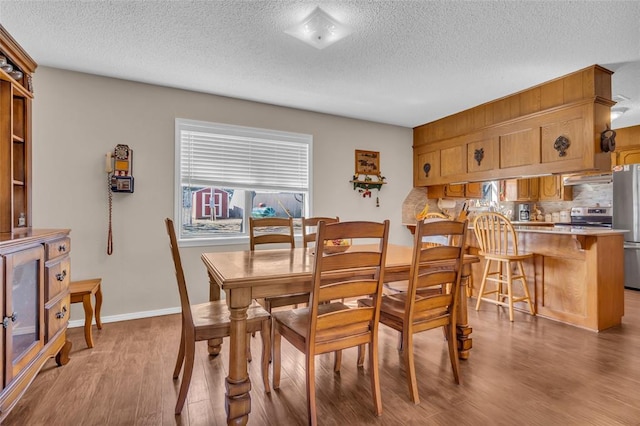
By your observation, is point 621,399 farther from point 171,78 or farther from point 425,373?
point 171,78

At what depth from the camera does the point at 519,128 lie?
375 centimetres

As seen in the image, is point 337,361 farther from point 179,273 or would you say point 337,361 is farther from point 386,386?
point 179,273

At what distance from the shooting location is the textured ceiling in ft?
7.10

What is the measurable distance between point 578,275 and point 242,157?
12.2 ft

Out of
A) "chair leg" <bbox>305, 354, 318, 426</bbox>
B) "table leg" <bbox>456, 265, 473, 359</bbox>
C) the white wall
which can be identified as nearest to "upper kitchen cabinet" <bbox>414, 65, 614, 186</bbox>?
"table leg" <bbox>456, 265, 473, 359</bbox>

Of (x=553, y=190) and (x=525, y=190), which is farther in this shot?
(x=525, y=190)

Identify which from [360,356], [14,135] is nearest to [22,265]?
[14,135]

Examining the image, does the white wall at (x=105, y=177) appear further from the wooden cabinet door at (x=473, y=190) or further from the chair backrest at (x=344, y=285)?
the wooden cabinet door at (x=473, y=190)

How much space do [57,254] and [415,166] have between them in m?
4.67

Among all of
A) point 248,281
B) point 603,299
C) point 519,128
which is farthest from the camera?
point 519,128

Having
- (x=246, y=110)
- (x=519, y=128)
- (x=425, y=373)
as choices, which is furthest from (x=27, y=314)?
(x=519, y=128)

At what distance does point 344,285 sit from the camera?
62.4 inches

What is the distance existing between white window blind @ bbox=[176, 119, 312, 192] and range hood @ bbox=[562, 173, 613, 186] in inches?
175

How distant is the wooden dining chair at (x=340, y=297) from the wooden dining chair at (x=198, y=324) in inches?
7.2
